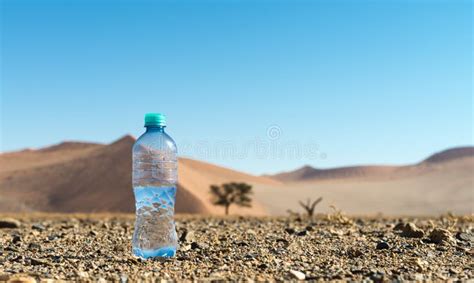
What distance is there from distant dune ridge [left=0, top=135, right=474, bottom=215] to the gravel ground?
23647 mm

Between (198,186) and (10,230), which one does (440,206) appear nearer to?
(198,186)

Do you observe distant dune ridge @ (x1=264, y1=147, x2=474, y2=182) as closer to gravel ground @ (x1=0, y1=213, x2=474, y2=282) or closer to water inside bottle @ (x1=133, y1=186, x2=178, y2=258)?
gravel ground @ (x1=0, y1=213, x2=474, y2=282)

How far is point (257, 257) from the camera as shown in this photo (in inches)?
246

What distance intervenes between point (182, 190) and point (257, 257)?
28.1m

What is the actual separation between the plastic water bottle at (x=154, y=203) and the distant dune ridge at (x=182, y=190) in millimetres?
25378

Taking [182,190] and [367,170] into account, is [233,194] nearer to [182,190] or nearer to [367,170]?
[182,190]

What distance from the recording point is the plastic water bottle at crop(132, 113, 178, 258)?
638cm

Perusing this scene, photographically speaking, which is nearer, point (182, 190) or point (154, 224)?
point (154, 224)

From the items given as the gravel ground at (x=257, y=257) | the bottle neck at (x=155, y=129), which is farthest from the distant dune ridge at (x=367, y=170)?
the bottle neck at (x=155, y=129)

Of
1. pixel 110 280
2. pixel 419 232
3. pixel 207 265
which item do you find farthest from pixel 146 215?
pixel 419 232

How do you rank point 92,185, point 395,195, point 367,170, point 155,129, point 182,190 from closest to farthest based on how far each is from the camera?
point 155,129 < point 182,190 < point 92,185 < point 395,195 < point 367,170

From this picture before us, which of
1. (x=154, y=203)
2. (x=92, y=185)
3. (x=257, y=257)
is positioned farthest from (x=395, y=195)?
(x=154, y=203)

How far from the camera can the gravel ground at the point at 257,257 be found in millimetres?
5230

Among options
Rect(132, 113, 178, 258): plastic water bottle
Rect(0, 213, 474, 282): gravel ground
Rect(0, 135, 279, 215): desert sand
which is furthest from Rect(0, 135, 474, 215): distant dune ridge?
Rect(132, 113, 178, 258): plastic water bottle
